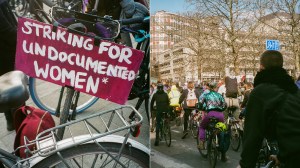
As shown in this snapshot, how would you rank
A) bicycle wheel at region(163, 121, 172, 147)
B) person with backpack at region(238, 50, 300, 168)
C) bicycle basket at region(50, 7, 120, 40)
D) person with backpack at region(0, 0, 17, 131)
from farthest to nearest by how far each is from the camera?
person with backpack at region(0, 0, 17, 131) → bicycle basket at region(50, 7, 120, 40) → bicycle wheel at region(163, 121, 172, 147) → person with backpack at region(238, 50, 300, 168)

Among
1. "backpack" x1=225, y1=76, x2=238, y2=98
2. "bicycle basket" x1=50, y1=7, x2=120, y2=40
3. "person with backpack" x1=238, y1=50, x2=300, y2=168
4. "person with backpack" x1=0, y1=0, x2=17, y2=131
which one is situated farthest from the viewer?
"person with backpack" x1=0, y1=0, x2=17, y2=131

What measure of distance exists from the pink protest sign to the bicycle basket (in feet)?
0.15

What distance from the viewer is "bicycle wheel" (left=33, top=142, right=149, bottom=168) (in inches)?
67.0

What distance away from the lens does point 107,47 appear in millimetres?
1960

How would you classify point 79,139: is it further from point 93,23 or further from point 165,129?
point 93,23

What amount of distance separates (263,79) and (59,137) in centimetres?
112

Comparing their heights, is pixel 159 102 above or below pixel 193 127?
above

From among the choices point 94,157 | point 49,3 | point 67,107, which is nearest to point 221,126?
point 94,157

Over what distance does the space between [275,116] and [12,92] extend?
1.18m

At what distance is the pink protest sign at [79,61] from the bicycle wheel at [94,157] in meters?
0.36

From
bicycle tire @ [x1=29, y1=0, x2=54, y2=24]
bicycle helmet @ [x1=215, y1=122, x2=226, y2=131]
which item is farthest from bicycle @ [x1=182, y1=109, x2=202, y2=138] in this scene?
bicycle tire @ [x1=29, y1=0, x2=54, y2=24]

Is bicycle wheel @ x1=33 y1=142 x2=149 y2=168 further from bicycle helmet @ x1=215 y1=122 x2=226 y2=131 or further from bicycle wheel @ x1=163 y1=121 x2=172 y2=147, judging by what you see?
bicycle helmet @ x1=215 y1=122 x2=226 y2=131

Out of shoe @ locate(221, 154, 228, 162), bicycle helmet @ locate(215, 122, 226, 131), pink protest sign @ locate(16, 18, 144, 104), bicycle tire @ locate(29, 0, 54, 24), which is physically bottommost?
shoe @ locate(221, 154, 228, 162)

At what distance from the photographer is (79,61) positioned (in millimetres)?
1967
